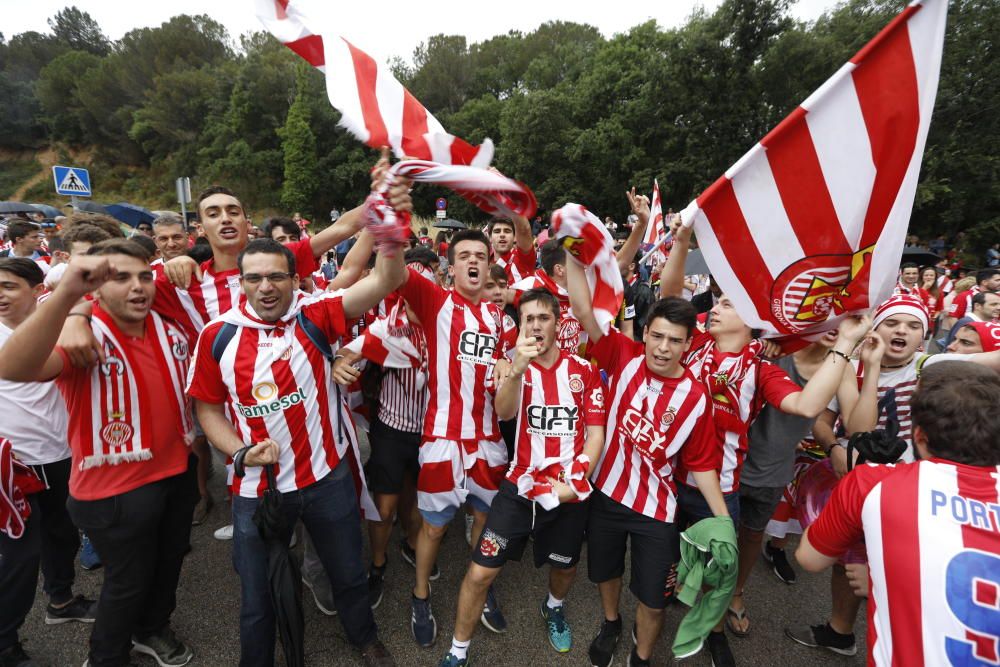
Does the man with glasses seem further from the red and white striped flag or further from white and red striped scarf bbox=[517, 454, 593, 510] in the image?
white and red striped scarf bbox=[517, 454, 593, 510]

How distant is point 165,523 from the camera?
104 inches

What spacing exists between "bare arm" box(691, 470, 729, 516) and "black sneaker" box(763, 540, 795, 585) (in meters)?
1.63

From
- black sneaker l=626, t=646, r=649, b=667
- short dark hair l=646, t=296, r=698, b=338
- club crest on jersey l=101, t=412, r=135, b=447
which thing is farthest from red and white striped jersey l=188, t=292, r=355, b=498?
black sneaker l=626, t=646, r=649, b=667

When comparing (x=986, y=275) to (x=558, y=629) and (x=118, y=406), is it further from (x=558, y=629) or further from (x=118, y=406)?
(x=118, y=406)

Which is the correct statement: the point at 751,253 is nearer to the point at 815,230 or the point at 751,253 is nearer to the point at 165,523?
the point at 815,230

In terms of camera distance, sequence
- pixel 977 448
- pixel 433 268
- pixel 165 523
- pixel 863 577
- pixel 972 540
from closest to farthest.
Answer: pixel 972 540 < pixel 977 448 < pixel 863 577 < pixel 165 523 < pixel 433 268

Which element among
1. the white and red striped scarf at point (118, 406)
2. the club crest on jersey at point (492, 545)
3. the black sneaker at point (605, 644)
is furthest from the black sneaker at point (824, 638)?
the white and red striped scarf at point (118, 406)

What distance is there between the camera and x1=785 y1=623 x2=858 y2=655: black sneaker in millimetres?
2898

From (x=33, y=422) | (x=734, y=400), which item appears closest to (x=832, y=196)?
(x=734, y=400)

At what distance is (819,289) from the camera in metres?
2.49

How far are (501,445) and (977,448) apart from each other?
2199 mm

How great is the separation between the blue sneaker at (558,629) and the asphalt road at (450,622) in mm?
48

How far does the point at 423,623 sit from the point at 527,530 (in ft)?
3.16

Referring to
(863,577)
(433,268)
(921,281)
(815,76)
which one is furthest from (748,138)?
(863,577)
